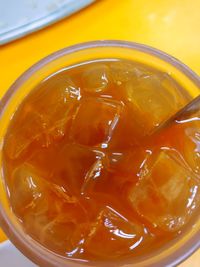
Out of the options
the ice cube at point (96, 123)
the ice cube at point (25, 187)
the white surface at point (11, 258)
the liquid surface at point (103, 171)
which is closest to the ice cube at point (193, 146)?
the liquid surface at point (103, 171)

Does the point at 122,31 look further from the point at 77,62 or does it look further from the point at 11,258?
the point at 11,258

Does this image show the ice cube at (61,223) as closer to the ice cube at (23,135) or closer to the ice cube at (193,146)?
the ice cube at (23,135)

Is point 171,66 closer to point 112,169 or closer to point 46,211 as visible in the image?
point 112,169

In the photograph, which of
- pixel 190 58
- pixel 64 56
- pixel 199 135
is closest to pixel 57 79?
pixel 64 56

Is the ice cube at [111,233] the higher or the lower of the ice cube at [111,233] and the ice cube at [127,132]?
the lower

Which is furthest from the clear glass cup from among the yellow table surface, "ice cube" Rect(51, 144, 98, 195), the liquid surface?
the yellow table surface

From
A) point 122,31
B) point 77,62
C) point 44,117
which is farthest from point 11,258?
point 122,31

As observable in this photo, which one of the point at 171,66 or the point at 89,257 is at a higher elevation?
the point at 171,66
